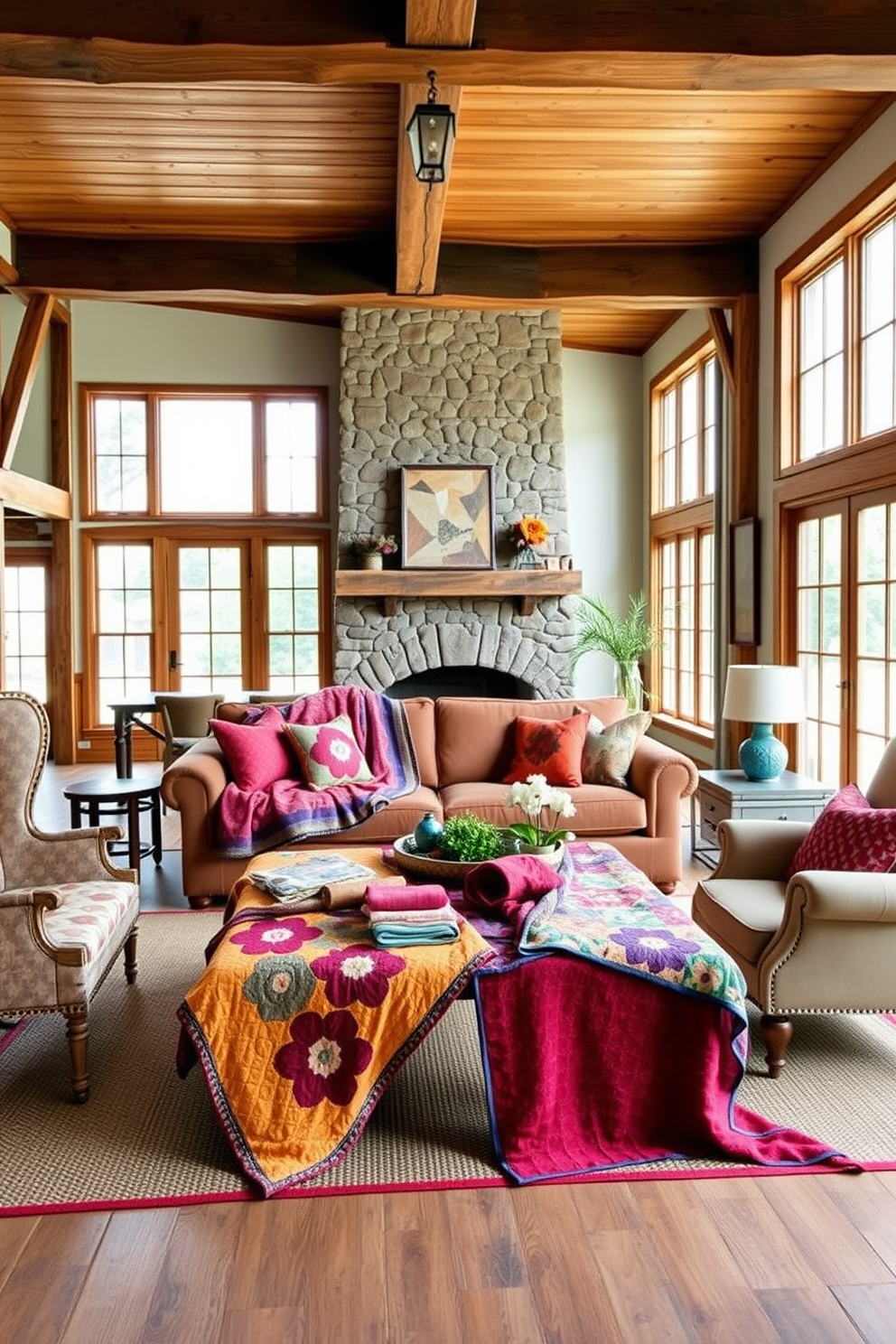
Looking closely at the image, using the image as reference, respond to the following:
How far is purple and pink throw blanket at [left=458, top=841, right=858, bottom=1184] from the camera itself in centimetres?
250

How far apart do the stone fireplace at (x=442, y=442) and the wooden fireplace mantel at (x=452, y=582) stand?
0.62ft

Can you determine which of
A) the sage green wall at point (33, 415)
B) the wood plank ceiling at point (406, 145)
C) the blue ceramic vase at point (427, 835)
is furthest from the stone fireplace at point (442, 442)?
the blue ceramic vase at point (427, 835)

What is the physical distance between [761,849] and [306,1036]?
5.70 feet

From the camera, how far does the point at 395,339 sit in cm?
756

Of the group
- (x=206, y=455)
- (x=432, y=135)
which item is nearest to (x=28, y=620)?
(x=206, y=455)

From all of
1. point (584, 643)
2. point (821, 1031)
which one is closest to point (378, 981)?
point (821, 1031)

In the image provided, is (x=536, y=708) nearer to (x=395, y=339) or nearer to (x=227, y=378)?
(x=395, y=339)

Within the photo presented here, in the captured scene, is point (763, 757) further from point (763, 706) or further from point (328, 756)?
point (328, 756)

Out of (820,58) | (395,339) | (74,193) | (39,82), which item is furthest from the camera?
(395,339)

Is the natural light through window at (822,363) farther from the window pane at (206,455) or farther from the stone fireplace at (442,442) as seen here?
the window pane at (206,455)

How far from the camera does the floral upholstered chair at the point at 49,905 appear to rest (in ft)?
8.95

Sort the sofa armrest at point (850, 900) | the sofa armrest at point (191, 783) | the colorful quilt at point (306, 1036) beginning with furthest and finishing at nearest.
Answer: the sofa armrest at point (191, 783) < the sofa armrest at point (850, 900) < the colorful quilt at point (306, 1036)

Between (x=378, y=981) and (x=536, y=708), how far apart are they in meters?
2.85

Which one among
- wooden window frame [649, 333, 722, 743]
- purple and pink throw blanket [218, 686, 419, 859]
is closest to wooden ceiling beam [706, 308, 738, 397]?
wooden window frame [649, 333, 722, 743]
